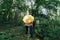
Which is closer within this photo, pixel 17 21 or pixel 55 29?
pixel 55 29

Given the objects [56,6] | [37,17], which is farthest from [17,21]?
[56,6]

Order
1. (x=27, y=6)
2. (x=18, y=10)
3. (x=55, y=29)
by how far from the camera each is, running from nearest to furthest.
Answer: (x=55, y=29)
(x=27, y=6)
(x=18, y=10)

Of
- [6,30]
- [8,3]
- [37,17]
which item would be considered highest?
[8,3]

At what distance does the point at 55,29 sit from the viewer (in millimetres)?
6848

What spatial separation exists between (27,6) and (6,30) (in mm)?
1164

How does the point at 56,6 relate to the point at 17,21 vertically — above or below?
above

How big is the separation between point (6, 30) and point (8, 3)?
0.99 m

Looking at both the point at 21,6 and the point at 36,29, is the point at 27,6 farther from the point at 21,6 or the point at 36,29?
the point at 36,29

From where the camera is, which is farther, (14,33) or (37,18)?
(14,33)

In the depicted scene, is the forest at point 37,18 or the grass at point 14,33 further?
the grass at point 14,33

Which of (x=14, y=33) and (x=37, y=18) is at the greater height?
(x=37, y=18)

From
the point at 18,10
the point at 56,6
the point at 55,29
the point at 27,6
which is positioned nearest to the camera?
the point at 55,29

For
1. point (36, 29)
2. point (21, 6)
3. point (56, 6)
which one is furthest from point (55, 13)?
point (21, 6)

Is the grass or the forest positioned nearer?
the forest
